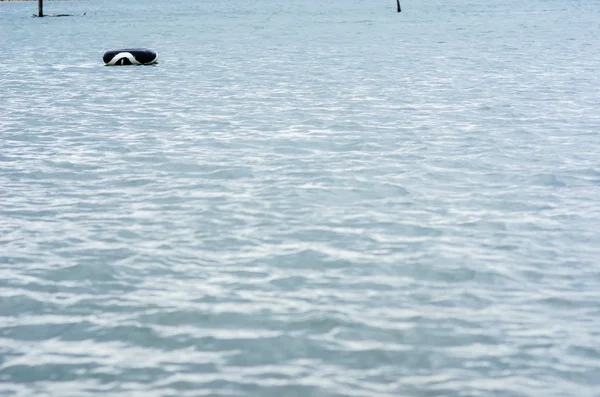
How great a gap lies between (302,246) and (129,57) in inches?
1266

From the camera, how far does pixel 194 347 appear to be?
9.68 metres

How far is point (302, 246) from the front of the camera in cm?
1313

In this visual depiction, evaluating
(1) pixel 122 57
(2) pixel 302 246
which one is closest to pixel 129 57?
(1) pixel 122 57

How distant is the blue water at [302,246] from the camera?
362 inches

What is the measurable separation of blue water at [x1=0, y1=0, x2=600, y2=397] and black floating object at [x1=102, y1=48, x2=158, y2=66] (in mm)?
13694

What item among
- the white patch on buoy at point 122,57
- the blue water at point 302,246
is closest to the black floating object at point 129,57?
the white patch on buoy at point 122,57

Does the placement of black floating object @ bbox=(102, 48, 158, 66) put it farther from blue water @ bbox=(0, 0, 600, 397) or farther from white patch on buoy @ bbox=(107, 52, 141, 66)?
blue water @ bbox=(0, 0, 600, 397)

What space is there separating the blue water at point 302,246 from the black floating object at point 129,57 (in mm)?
13694

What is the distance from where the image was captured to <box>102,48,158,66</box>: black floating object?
4266 centimetres

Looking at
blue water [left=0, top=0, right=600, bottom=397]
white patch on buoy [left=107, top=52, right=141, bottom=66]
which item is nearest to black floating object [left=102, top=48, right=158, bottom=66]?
white patch on buoy [left=107, top=52, right=141, bottom=66]

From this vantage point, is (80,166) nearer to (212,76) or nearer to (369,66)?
(212,76)

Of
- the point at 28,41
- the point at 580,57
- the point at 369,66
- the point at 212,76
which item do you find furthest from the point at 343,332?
the point at 28,41

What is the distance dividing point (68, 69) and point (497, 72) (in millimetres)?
19062

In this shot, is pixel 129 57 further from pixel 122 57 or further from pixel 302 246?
pixel 302 246
